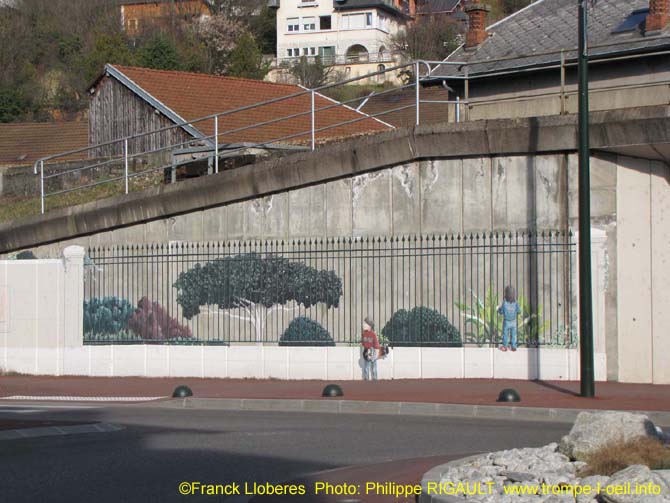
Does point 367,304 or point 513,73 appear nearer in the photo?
point 367,304

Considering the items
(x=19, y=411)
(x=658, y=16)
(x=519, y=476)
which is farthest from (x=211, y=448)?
(x=658, y=16)

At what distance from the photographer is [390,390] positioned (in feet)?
53.1

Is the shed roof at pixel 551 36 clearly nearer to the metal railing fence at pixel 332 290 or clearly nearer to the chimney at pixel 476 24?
the chimney at pixel 476 24

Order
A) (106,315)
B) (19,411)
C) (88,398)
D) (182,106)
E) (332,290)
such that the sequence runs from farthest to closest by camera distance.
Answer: (182,106)
(106,315)
(332,290)
(88,398)
(19,411)

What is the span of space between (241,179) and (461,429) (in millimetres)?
8400

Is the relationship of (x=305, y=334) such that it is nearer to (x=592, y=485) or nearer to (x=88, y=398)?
(x=88, y=398)

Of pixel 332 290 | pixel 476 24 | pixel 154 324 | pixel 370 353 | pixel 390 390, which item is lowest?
pixel 390 390

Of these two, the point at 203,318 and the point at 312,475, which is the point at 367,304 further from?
the point at 312,475

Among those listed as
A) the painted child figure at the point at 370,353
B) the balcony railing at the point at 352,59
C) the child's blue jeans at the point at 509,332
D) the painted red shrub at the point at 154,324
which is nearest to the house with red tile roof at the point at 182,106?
the painted red shrub at the point at 154,324

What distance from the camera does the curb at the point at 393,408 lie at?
13242mm

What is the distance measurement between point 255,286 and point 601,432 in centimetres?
1191

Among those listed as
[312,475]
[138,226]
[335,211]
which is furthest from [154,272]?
[312,475]

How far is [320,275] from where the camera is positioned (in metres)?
18.8

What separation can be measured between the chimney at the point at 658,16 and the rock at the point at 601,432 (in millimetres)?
18459
